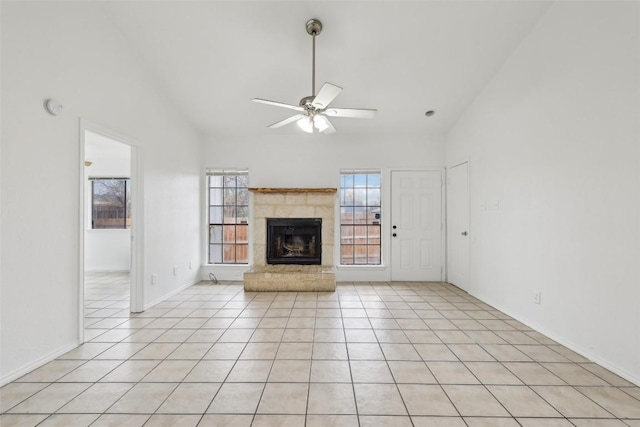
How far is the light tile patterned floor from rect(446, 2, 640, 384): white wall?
0.37 m

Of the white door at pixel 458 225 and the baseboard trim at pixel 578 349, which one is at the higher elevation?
the white door at pixel 458 225

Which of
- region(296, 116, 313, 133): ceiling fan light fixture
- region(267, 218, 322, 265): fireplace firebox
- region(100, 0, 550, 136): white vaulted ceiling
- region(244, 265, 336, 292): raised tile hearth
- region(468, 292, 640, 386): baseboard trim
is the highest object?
region(100, 0, 550, 136): white vaulted ceiling

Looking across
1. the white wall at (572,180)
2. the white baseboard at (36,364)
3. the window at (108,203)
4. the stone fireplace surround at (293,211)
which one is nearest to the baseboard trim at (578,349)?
the white wall at (572,180)

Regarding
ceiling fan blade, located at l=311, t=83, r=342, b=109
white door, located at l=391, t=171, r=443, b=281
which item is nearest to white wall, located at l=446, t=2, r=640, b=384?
white door, located at l=391, t=171, r=443, b=281

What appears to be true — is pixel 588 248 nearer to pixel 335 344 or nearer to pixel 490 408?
pixel 490 408

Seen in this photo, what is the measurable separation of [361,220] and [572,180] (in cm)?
294

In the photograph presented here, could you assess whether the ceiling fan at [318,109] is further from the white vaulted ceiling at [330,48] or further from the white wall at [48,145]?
the white wall at [48,145]

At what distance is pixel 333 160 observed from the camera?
192 inches

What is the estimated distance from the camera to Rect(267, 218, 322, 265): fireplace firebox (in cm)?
478

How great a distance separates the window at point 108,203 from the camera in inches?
236

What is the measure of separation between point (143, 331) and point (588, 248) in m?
4.14

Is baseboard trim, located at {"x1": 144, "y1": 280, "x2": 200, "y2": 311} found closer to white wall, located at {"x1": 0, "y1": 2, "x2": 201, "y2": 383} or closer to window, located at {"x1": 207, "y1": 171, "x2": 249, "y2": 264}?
window, located at {"x1": 207, "y1": 171, "x2": 249, "y2": 264}

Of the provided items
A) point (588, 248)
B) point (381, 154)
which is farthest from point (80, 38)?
point (588, 248)

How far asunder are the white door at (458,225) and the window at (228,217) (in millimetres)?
3517
